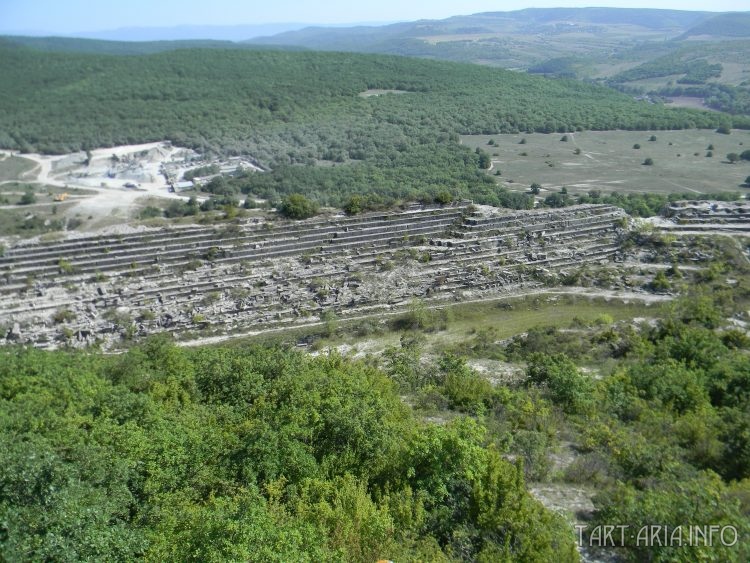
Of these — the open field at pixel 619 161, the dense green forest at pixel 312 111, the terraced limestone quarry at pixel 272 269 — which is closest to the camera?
the terraced limestone quarry at pixel 272 269

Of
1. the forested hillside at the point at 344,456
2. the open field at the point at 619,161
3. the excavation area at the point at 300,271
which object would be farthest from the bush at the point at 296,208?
the open field at the point at 619,161

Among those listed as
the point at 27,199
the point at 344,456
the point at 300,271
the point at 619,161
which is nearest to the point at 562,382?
the point at 344,456

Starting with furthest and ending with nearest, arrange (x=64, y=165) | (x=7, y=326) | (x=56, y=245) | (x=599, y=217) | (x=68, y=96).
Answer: (x=68, y=96)
(x=64, y=165)
(x=599, y=217)
(x=56, y=245)
(x=7, y=326)

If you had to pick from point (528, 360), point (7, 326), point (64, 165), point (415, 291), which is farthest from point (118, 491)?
point (64, 165)

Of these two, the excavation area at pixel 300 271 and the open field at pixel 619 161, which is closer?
the excavation area at pixel 300 271

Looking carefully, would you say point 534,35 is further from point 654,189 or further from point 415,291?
point 415,291

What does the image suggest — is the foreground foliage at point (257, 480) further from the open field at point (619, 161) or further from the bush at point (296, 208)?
the open field at point (619, 161)
